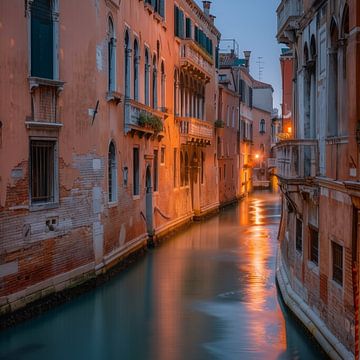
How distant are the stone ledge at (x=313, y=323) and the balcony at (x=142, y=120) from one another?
569 cm

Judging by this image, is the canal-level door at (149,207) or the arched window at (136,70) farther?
the canal-level door at (149,207)

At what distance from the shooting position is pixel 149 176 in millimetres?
21609

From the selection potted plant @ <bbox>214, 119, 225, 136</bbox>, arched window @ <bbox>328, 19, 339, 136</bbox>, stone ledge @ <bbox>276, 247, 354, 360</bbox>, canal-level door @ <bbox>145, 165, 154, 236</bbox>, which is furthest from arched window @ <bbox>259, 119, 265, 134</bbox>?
Answer: arched window @ <bbox>328, 19, 339, 136</bbox>

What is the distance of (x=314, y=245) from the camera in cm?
1112

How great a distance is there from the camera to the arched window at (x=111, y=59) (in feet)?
54.8

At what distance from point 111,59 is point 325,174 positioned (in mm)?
7994

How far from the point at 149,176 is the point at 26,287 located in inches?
395

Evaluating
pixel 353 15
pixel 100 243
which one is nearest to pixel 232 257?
pixel 100 243

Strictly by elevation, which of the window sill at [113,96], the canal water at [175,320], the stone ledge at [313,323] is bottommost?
the canal water at [175,320]

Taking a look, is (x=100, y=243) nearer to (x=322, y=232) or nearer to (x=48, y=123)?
(x=48, y=123)

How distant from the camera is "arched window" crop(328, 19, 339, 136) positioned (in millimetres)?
9781

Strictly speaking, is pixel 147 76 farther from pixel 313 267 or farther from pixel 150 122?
pixel 313 267

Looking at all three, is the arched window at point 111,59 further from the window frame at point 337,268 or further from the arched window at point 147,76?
the window frame at point 337,268

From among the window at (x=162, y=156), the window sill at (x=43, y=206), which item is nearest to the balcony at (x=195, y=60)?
the window at (x=162, y=156)
